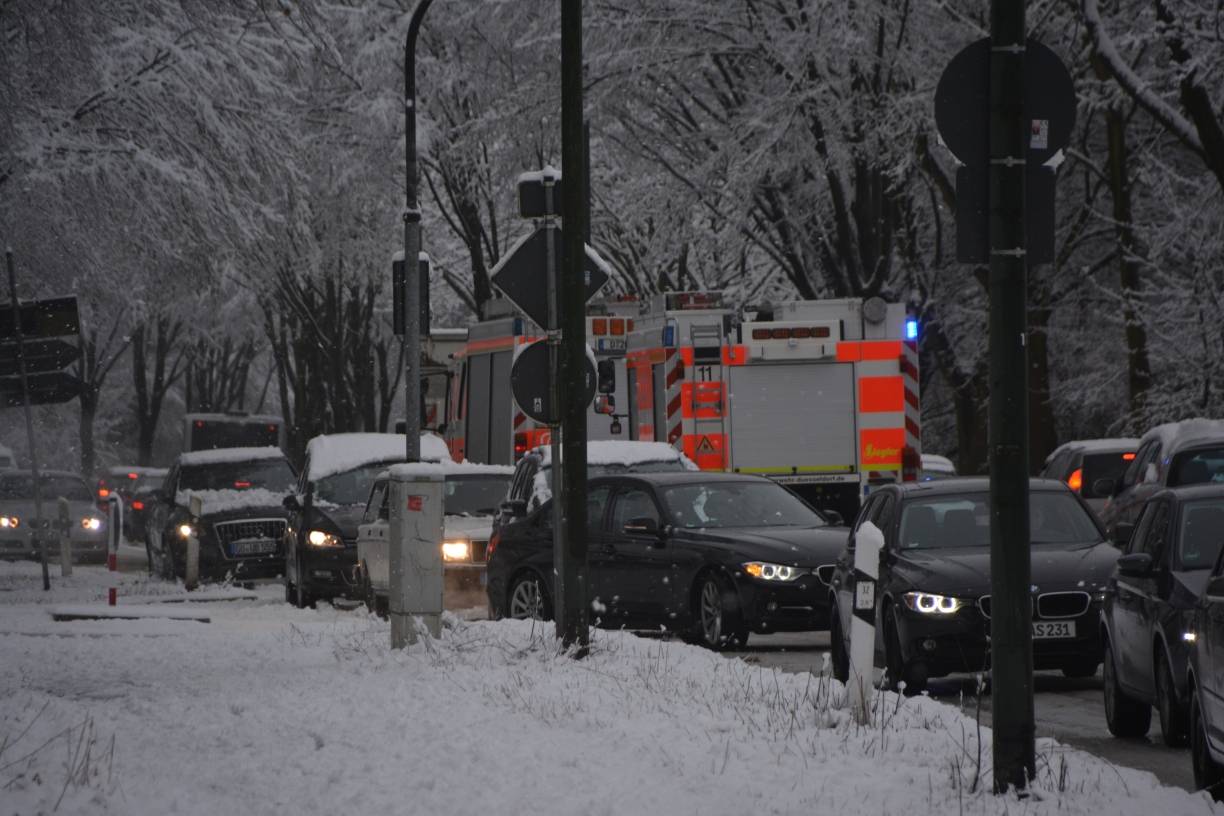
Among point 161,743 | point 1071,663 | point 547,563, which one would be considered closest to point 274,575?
point 547,563

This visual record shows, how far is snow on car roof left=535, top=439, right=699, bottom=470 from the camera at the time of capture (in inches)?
830

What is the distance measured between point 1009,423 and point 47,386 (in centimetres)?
1614

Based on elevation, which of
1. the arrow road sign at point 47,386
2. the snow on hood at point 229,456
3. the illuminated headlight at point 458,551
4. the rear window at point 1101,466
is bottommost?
the illuminated headlight at point 458,551

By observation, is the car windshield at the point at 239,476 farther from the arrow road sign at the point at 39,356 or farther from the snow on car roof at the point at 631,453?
the snow on car roof at the point at 631,453

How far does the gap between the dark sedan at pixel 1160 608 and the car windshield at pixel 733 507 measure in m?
6.27

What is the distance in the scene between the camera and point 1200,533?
36.2ft

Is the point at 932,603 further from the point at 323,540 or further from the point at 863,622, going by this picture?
the point at 323,540

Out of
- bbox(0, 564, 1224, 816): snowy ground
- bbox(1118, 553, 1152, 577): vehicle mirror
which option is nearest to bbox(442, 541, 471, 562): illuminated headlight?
bbox(0, 564, 1224, 816): snowy ground

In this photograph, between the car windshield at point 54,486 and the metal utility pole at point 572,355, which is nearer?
the metal utility pole at point 572,355

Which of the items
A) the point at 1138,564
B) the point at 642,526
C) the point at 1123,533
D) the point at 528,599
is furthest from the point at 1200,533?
the point at 528,599

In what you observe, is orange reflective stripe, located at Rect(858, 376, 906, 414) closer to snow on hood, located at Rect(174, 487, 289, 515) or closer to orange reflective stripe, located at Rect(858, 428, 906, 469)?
orange reflective stripe, located at Rect(858, 428, 906, 469)

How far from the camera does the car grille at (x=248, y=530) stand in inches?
1051

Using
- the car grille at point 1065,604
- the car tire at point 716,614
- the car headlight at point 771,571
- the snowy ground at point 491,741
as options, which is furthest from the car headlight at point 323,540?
the car grille at point 1065,604

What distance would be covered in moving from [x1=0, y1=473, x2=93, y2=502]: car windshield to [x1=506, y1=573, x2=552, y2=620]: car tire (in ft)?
65.0
